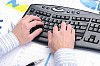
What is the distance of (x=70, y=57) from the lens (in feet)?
2.11

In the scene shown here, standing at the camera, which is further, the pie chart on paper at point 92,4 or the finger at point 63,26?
the pie chart on paper at point 92,4

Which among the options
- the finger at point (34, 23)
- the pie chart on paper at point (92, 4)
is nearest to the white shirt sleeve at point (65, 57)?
the finger at point (34, 23)

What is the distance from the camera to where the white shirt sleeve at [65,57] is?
0.63 m

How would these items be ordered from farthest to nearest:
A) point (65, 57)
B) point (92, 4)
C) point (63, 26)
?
point (92, 4)
point (63, 26)
point (65, 57)

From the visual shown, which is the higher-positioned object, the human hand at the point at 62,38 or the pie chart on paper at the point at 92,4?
the pie chart on paper at the point at 92,4

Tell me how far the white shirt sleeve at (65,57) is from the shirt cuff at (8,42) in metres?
0.16

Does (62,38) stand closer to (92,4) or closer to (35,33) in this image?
(35,33)

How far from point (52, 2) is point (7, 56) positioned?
32 centimetres

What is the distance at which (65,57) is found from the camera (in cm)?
64

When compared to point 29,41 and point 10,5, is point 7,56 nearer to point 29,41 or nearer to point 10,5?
point 29,41

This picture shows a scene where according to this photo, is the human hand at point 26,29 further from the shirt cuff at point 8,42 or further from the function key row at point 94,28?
the function key row at point 94,28

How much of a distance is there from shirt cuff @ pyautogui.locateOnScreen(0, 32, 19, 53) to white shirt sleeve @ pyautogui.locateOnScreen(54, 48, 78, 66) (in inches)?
6.2

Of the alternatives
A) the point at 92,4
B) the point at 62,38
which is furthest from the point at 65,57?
the point at 92,4

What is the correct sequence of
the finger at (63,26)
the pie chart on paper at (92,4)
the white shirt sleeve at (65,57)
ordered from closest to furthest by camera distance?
the white shirt sleeve at (65,57)
the finger at (63,26)
the pie chart on paper at (92,4)
